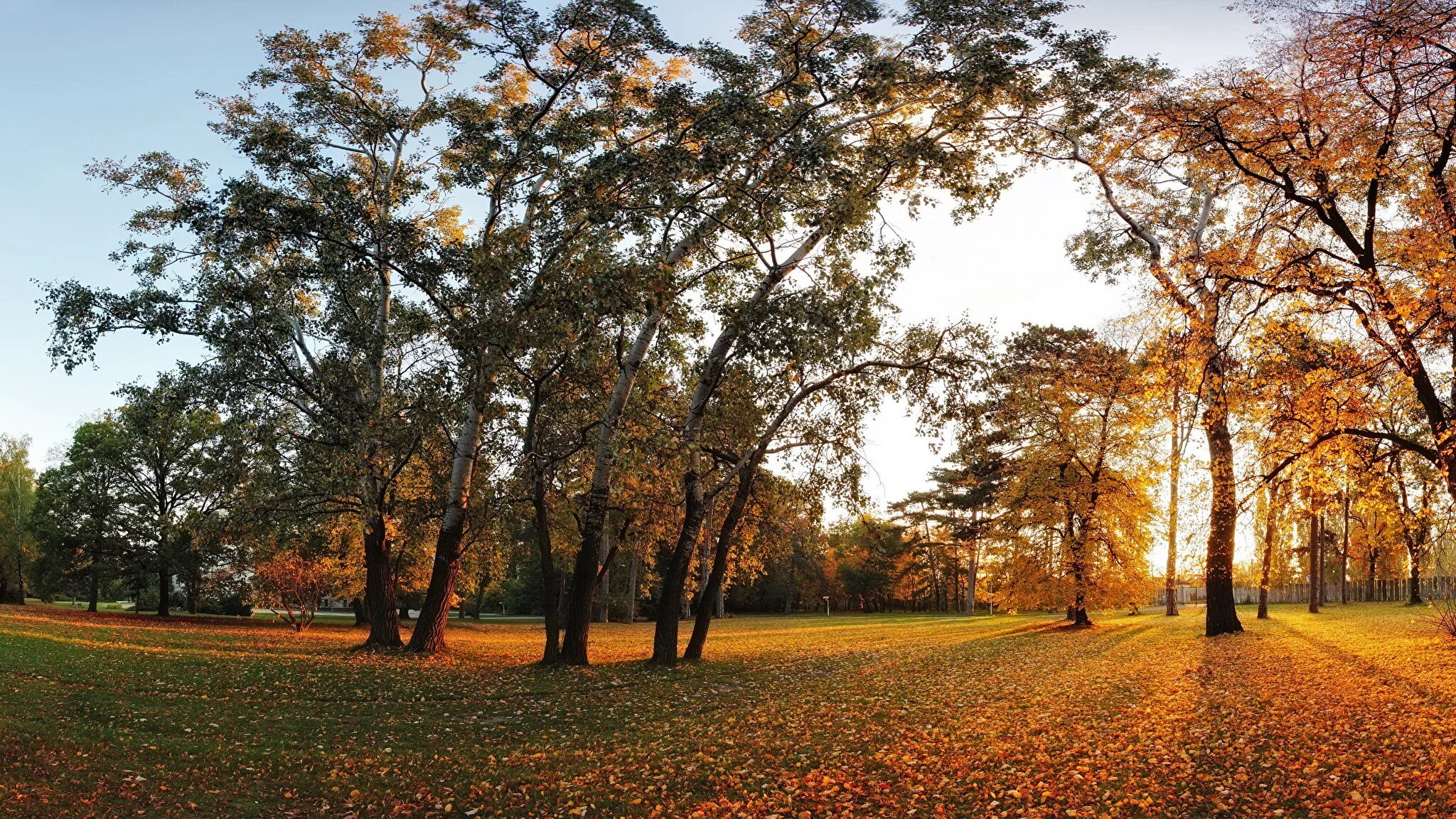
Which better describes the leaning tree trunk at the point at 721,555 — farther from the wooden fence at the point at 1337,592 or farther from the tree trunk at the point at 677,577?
the wooden fence at the point at 1337,592

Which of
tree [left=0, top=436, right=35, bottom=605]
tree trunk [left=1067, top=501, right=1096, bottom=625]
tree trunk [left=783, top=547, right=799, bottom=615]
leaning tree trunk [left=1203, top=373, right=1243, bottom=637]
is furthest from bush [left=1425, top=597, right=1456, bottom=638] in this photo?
tree [left=0, top=436, right=35, bottom=605]

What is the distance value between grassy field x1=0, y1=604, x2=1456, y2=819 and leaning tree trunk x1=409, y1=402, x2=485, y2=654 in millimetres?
924

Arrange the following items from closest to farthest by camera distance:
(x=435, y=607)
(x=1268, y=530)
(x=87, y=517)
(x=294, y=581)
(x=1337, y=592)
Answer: (x=435, y=607), (x=1268, y=530), (x=294, y=581), (x=87, y=517), (x=1337, y=592)

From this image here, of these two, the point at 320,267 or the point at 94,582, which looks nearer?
the point at 320,267

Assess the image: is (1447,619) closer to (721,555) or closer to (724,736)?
(721,555)

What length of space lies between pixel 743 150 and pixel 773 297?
10.7 ft

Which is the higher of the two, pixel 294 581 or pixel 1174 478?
pixel 1174 478

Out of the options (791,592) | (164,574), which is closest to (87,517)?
(164,574)

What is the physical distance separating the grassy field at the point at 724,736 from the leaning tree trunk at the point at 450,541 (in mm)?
924

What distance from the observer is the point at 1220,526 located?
20.4m

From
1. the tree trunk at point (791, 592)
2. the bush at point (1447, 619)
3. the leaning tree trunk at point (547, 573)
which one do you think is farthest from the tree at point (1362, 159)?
the tree trunk at point (791, 592)

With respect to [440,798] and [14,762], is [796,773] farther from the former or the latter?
[14,762]

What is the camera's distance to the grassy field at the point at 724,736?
298 inches

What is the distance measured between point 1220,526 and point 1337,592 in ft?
159
